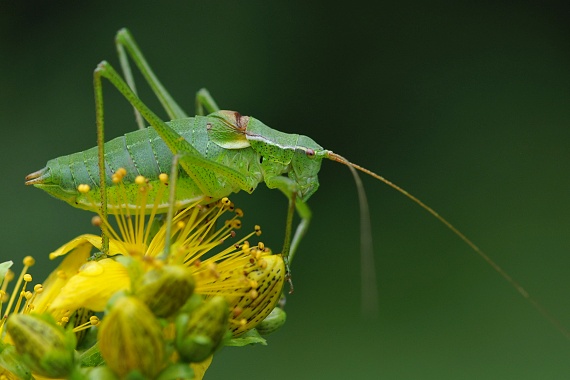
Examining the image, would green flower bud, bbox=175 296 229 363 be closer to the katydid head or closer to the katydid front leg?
the katydid front leg

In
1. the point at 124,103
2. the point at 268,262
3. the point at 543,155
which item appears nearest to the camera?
the point at 268,262

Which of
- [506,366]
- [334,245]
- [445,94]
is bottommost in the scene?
[506,366]

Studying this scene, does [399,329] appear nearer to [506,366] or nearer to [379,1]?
[506,366]

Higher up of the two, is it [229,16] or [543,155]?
[229,16]

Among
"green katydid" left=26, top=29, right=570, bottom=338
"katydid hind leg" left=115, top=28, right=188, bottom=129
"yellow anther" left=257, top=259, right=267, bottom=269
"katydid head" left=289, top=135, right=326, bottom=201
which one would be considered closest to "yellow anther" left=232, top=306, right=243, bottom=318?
"yellow anther" left=257, top=259, right=267, bottom=269

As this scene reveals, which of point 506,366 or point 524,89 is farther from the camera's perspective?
point 524,89

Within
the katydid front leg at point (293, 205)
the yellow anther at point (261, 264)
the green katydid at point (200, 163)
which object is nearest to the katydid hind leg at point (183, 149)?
the green katydid at point (200, 163)

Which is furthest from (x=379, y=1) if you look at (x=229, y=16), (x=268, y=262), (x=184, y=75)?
(x=268, y=262)
